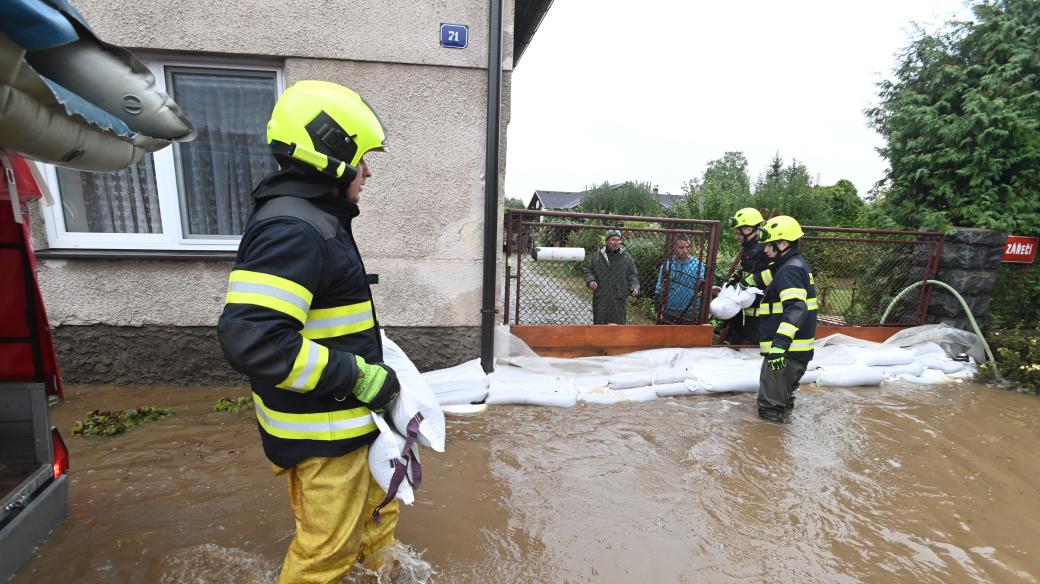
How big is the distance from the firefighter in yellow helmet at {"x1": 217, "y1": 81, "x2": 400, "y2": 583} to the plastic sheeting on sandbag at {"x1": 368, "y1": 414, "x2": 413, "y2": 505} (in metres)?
0.05

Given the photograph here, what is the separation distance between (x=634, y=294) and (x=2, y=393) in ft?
15.8

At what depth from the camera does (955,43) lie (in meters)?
6.38

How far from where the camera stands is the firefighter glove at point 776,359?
3.82m

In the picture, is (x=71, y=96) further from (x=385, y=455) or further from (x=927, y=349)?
(x=927, y=349)

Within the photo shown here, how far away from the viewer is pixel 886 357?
17.2 feet

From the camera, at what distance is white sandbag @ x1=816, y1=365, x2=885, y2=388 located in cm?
493

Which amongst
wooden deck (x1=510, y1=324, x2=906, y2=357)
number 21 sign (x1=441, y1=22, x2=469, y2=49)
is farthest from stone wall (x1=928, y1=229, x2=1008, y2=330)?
number 21 sign (x1=441, y1=22, x2=469, y2=49)

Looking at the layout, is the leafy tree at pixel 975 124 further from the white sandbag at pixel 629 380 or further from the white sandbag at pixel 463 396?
the white sandbag at pixel 463 396

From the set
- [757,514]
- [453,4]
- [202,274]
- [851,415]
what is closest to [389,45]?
[453,4]

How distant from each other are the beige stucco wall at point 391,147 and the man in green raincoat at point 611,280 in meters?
1.63

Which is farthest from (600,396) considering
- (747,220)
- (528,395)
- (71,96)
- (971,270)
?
(971,270)

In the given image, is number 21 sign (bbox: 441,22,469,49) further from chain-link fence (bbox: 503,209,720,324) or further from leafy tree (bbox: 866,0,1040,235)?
leafy tree (bbox: 866,0,1040,235)

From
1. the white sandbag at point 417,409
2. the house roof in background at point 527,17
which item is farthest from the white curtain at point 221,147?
the white sandbag at point 417,409

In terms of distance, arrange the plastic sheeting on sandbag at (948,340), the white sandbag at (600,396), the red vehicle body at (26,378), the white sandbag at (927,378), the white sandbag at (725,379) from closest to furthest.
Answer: the red vehicle body at (26,378) < the white sandbag at (600,396) < the white sandbag at (725,379) < the white sandbag at (927,378) < the plastic sheeting on sandbag at (948,340)
